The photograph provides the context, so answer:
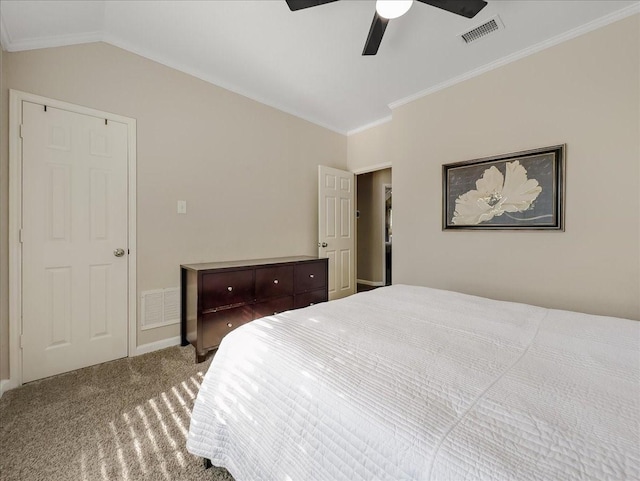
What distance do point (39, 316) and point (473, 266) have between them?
3.72 metres

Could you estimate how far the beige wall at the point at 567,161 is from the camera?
6.50 feet

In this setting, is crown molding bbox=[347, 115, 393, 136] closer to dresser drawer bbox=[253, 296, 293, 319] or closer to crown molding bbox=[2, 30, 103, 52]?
dresser drawer bbox=[253, 296, 293, 319]

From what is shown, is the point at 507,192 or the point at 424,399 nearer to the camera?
the point at 424,399

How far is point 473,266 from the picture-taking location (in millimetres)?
2721

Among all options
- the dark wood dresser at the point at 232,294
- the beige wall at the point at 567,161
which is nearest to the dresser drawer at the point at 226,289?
the dark wood dresser at the point at 232,294

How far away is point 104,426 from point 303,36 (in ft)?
9.98

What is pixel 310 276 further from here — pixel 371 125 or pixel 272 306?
pixel 371 125

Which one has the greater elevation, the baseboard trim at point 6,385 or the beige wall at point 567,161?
the beige wall at point 567,161

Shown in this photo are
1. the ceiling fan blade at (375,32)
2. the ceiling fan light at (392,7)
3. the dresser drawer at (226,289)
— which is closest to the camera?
the ceiling fan light at (392,7)

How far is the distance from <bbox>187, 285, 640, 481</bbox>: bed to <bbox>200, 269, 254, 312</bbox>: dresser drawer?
3.97ft

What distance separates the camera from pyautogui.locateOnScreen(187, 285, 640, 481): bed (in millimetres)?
591

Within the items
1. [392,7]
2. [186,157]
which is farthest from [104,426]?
[392,7]

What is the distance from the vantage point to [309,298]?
319 centimetres

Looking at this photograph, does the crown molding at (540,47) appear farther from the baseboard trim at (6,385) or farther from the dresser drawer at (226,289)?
the baseboard trim at (6,385)
